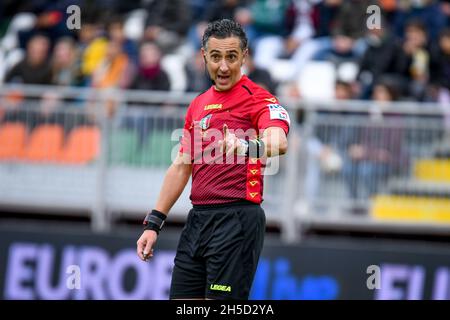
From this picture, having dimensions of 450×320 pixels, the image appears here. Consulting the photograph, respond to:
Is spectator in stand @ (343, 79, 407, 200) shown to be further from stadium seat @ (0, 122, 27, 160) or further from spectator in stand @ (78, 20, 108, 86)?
spectator in stand @ (78, 20, 108, 86)

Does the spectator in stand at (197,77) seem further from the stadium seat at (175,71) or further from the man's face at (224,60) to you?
the man's face at (224,60)

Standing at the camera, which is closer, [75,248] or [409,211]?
[409,211]

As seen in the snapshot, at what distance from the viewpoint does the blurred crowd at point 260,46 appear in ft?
45.8

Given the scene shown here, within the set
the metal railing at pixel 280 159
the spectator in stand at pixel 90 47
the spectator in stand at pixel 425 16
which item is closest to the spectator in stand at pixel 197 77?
the metal railing at pixel 280 159

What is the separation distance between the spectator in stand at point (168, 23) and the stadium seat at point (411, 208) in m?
4.87

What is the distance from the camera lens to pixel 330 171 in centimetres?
1248

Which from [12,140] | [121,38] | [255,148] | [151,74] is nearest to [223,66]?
[255,148]

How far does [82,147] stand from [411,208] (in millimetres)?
4228

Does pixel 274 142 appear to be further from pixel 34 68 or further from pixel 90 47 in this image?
pixel 90 47

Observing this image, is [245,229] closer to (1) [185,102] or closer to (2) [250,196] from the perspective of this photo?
(2) [250,196]

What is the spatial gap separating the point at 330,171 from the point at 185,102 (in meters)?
2.01

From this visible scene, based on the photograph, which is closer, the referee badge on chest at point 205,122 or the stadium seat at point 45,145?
the referee badge on chest at point 205,122

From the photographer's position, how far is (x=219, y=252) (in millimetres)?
7008

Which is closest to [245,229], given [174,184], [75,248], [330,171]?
[174,184]
